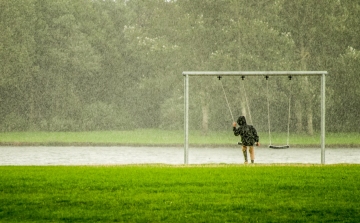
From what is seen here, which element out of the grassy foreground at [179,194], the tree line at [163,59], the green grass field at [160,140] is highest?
the tree line at [163,59]

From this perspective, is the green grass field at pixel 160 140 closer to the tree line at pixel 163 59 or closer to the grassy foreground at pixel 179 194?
the tree line at pixel 163 59

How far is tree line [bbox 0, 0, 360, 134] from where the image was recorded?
49.0 metres

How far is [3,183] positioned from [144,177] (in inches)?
132

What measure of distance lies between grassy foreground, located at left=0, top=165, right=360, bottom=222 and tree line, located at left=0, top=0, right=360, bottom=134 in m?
29.9

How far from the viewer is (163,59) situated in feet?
183

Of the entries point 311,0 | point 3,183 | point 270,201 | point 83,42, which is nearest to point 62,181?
point 3,183

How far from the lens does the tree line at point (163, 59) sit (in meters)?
49.0

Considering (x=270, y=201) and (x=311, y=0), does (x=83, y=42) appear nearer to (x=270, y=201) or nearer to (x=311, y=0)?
(x=311, y=0)

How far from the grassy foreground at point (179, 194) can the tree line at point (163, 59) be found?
2989cm

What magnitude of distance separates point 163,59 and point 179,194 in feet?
142

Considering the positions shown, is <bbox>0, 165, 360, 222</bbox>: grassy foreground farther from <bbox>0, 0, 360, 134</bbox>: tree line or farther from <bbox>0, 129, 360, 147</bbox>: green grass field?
<bbox>0, 0, 360, 134</bbox>: tree line

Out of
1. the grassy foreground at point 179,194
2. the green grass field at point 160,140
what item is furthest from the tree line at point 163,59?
the grassy foreground at point 179,194

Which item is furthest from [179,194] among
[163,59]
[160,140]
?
[163,59]

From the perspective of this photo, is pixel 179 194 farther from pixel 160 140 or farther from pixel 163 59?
pixel 163 59
